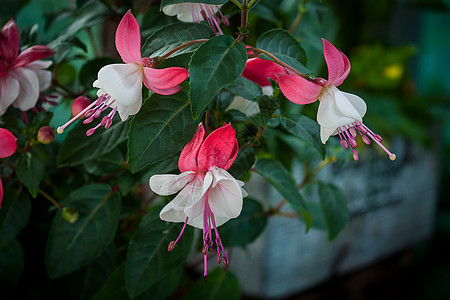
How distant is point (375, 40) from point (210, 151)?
1.50 metres

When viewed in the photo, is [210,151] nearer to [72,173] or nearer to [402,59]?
[72,173]

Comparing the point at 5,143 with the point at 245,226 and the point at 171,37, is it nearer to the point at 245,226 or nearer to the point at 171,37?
the point at 171,37

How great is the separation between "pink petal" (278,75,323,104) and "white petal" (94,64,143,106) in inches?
4.2

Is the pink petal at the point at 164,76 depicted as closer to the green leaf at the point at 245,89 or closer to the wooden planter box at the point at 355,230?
the green leaf at the point at 245,89

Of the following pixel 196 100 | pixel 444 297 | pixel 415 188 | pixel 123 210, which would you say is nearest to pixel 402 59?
pixel 415 188

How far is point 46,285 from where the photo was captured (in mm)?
533

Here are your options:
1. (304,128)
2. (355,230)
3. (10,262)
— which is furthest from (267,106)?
(355,230)

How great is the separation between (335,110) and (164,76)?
4.8 inches

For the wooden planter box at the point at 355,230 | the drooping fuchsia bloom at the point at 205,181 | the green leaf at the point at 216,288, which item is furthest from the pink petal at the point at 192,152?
the wooden planter box at the point at 355,230

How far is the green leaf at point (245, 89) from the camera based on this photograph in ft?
1.26

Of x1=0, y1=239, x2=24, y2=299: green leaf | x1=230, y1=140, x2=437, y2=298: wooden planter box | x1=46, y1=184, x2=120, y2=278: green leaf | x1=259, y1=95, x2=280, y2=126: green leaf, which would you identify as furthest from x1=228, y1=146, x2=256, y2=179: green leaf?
x1=230, y1=140, x2=437, y2=298: wooden planter box

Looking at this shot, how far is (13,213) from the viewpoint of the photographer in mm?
443

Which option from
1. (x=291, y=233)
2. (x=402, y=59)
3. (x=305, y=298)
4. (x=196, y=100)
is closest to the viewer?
(x=196, y=100)

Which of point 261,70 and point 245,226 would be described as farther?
point 245,226
